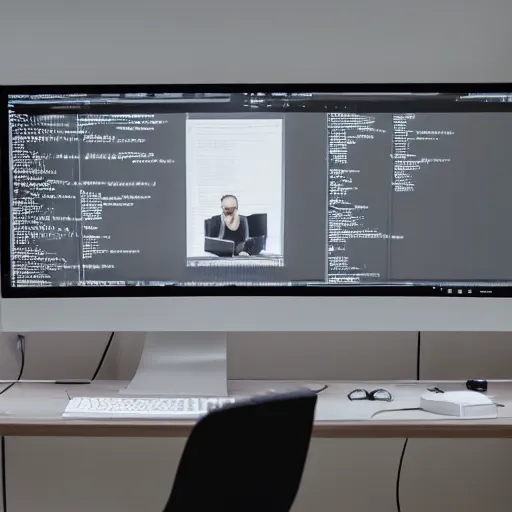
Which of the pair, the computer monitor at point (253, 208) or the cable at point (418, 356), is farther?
the cable at point (418, 356)

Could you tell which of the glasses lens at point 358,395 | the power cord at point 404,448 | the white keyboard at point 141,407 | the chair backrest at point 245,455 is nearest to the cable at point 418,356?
the power cord at point 404,448

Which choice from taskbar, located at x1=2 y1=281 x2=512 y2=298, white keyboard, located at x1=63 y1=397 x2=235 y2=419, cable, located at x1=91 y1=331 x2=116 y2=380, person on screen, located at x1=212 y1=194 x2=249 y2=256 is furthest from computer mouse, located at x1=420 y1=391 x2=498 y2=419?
cable, located at x1=91 y1=331 x2=116 y2=380

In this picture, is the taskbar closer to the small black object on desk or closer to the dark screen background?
the dark screen background

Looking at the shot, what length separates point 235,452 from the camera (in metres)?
0.88

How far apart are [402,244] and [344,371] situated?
0.49 metres

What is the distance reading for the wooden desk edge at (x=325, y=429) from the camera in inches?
50.9

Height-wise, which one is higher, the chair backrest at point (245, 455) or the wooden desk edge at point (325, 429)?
the chair backrest at point (245, 455)

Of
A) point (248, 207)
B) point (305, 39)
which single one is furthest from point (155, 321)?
point (305, 39)

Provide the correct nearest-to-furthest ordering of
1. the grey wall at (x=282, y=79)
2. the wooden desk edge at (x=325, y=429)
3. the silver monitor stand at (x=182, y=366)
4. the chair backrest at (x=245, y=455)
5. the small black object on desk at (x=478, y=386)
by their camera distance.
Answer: the chair backrest at (x=245, y=455), the wooden desk edge at (x=325, y=429), the silver monitor stand at (x=182, y=366), the small black object on desk at (x=478, y=386), the grey wall at (x=282, y=79)

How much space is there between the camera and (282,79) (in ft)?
6.04

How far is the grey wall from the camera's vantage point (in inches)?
72.2

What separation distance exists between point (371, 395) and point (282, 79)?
877 millimetres

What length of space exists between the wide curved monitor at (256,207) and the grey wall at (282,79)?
1.05 feet

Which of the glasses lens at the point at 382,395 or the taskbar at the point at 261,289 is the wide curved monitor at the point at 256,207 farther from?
the glasses lens at the point at 382,395
